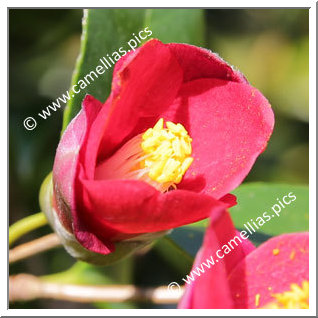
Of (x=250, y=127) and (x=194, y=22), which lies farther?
(x=194, y=22)

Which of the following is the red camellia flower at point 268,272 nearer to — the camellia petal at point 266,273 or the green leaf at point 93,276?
the camellia petal at point 266,273

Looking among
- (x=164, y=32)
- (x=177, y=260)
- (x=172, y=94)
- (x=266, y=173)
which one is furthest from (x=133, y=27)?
(x=266, y=173)

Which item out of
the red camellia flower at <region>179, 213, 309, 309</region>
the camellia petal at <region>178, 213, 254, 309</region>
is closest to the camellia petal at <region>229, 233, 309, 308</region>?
the red camellia flower at <region>179, 213, 309, 309</region>

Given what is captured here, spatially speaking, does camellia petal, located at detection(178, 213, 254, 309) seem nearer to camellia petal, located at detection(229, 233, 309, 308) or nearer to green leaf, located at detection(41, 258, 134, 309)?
camellia petal, located at detection(229, 233, 309, 308)

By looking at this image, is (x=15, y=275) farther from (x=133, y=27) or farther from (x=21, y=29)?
(x=21, y=29)

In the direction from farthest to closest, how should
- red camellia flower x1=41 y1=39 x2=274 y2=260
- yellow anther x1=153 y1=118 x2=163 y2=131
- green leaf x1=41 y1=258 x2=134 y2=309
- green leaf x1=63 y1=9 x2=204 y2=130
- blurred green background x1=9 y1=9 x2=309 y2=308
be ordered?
blurred green background x1=9 y1=9 x2=309 y2=308 → green leaf x1=41 y1=258 x2=134 y2=309 → green leaf x1=63 y1=9 x2=204 y2=130 → yellow anther x1=153 y1=118 x2=163 y2=131 → red camellia flower x1=41 y1=39 x2=274 y2=260
